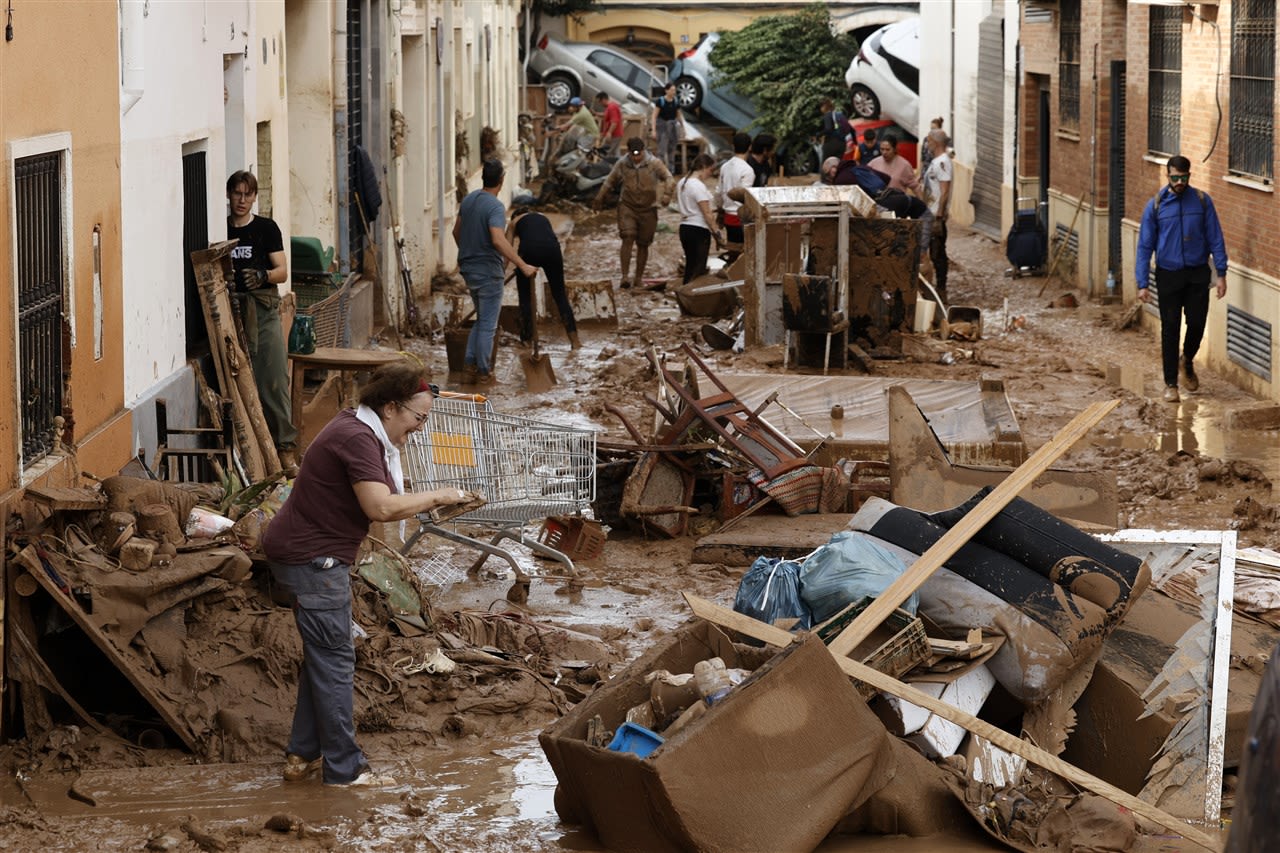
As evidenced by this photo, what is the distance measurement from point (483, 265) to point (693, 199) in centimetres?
483

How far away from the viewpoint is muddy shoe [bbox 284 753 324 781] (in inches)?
236

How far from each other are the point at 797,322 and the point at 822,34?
26.5 m

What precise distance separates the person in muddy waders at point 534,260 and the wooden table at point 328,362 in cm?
429

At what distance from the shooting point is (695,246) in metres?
19.6

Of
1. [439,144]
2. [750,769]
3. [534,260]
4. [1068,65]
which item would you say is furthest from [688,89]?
[750,769]

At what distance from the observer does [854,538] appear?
661cm

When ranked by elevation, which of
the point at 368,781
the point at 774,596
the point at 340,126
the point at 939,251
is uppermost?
the point at 340,126

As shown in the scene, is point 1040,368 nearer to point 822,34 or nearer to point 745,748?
point 745,748

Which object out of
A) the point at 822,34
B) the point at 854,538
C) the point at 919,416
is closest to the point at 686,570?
the point at 919,416

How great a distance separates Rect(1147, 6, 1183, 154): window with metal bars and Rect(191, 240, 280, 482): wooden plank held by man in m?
10.9

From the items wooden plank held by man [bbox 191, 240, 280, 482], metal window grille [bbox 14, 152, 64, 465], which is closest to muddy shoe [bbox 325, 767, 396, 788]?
metal window grille [bbox 14, 152, 64, 465]

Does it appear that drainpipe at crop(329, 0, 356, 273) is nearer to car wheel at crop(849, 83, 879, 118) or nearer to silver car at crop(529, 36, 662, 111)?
car wheel at crop(849, 83, 879, 118)

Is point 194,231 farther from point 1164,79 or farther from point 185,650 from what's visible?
point 1164,79

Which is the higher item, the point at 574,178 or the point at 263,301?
the point at 574,178
